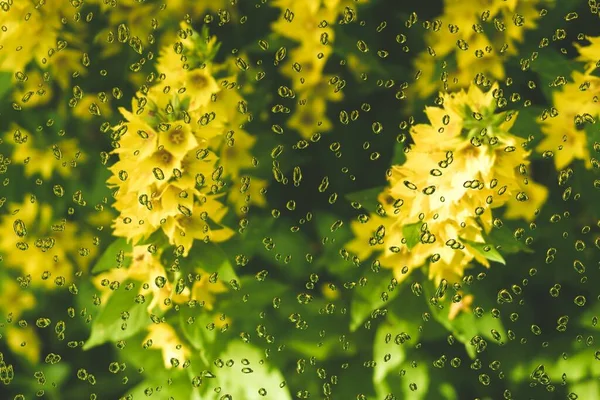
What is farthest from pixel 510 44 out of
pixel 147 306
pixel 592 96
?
pixel 147 306

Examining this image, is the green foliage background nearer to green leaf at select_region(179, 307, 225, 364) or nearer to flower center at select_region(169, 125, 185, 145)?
green leaf at select_region(179, 307, 225, 364)

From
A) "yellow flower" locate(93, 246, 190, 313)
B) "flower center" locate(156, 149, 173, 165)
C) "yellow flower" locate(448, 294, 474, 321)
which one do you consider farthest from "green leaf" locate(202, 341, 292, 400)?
"flower center" locate(156, 149, 173, 165)

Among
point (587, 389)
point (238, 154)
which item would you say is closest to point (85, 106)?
point (238, 154)

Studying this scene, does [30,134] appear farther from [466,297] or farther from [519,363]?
[519,363]

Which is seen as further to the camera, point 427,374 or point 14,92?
point 14,92

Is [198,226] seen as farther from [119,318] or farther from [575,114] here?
[575,114]

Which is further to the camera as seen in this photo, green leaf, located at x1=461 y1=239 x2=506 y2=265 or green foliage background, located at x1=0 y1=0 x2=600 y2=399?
green foliage background, located at x1=0 y1=0 x2=600 y2=399

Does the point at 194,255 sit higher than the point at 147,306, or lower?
higher
